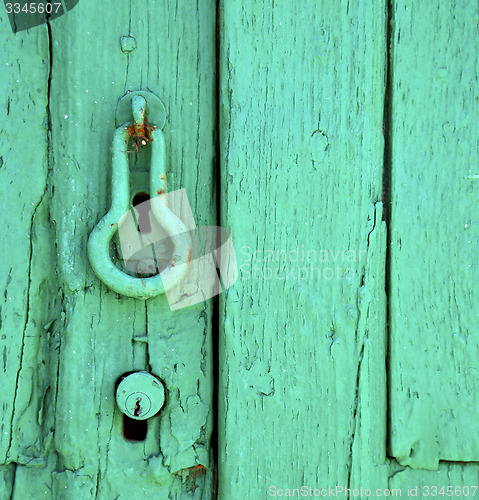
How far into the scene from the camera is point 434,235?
0.67 metres

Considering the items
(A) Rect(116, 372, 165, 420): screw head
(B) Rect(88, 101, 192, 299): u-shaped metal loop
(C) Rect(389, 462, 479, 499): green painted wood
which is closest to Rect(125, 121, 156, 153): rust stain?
(B) Rect(88, 101, 192, 299): u-shaped metal loop

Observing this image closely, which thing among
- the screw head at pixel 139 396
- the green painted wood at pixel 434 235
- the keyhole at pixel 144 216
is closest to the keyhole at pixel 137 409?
the screw head at pixel 139 396

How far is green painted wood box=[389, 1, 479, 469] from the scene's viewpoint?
0.65m

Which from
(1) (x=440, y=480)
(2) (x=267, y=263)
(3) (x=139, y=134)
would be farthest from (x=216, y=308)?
(1) (x=440, y=480)

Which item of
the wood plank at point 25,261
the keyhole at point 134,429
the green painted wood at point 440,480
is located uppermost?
the wood plank at point 25,261

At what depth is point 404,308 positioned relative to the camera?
66cm

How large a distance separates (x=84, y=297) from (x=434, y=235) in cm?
48

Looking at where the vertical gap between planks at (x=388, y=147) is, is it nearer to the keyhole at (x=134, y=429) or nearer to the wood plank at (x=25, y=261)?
the keyhole at (x=134, y=429)

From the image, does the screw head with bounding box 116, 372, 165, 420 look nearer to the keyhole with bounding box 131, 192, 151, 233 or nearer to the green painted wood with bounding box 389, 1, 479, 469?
the keyhole with bounding box 131, 192, 151, 233

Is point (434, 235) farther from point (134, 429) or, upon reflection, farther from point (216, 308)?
point (134, 429)

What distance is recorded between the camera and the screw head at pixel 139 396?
0.63 meters

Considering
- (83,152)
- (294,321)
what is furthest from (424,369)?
(83,152)

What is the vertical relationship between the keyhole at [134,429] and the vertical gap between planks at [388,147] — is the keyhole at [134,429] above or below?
below

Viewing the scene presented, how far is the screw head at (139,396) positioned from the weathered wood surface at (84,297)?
0.02 metres
